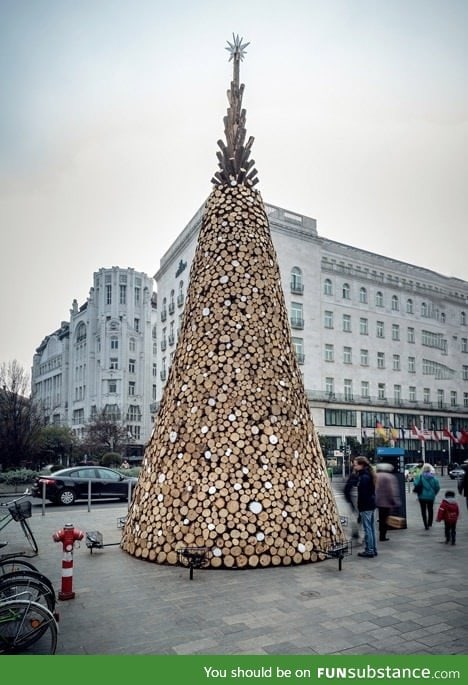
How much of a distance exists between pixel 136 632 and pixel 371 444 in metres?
46.4

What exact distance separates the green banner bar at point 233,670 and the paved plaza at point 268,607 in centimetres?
59

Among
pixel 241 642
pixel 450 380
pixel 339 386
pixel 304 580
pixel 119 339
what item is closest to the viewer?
pixel 241 642

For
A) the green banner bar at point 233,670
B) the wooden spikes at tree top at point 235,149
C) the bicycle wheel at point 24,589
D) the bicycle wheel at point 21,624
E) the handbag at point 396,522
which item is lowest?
the handbag at point 396,522

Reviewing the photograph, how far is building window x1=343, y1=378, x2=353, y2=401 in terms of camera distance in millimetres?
52625

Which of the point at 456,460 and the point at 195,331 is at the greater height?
the point at 195,331

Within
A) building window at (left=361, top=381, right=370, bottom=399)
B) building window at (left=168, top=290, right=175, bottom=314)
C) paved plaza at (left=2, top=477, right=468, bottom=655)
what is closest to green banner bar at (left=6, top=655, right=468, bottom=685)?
paved plaza at (left=2, top=477, right=468, bottom=655)

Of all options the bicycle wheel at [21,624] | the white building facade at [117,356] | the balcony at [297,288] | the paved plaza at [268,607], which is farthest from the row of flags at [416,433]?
the bicycle wheel at [21,624]

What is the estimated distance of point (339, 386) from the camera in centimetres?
5244

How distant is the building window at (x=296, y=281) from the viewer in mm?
49469

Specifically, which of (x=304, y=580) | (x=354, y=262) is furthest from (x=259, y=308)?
(x=354, y=262)

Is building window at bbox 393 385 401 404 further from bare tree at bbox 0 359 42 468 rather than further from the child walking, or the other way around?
the child walking

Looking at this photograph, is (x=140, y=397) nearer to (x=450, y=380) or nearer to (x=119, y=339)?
(x=119, y=339)

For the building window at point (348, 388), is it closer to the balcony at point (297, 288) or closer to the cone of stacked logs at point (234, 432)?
the balcony at point (297, 288)

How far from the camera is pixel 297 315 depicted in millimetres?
49750
